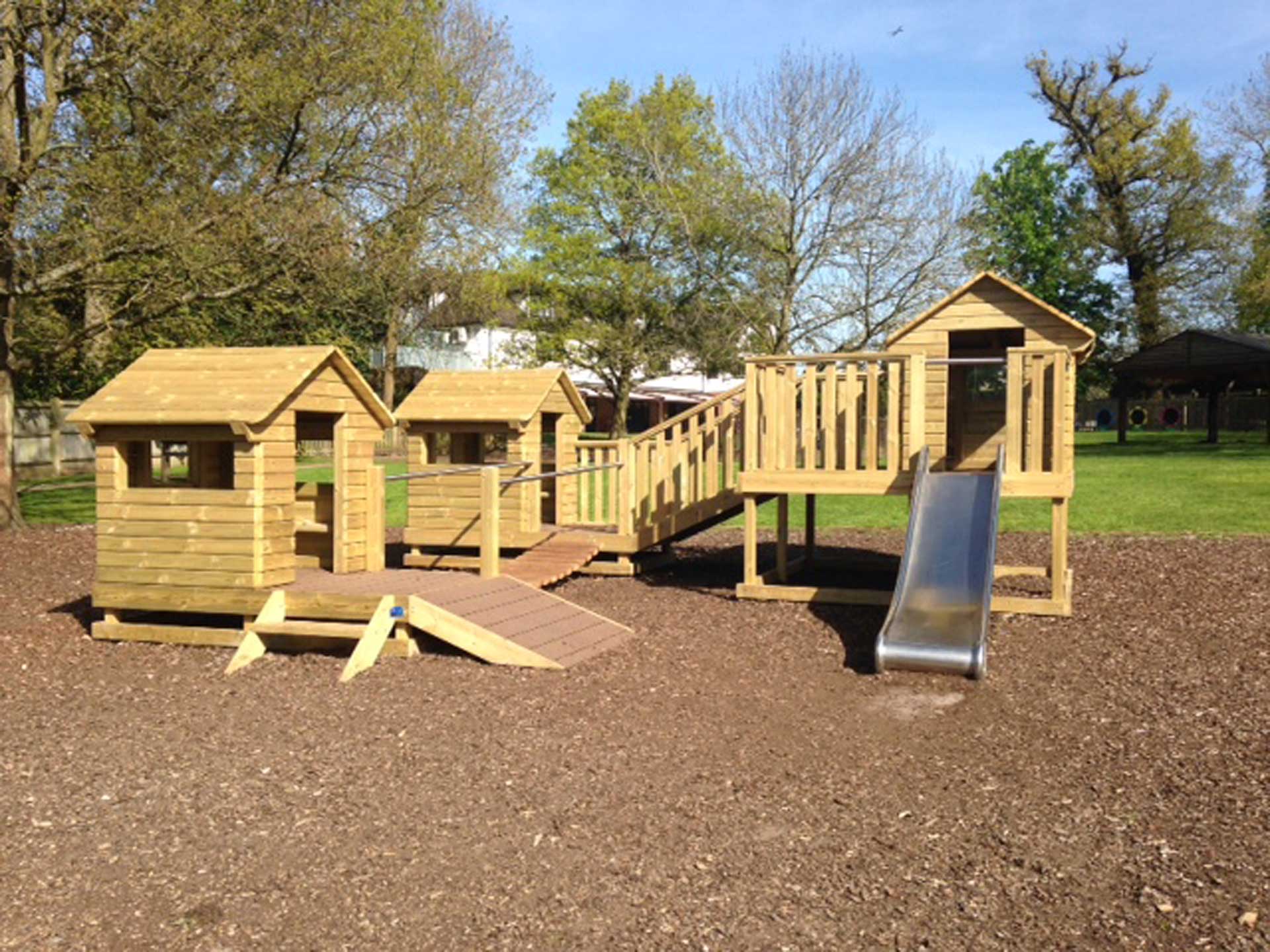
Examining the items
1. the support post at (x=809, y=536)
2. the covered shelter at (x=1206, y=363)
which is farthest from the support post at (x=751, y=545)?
the covered shelter at (x=1206, y=363)

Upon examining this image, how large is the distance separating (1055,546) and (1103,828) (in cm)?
517

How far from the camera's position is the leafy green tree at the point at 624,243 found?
1539 inches

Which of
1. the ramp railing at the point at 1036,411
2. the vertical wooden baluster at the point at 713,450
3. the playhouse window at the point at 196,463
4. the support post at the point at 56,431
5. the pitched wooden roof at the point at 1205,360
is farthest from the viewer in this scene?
the pitched wooden roof at the point at 1205,360

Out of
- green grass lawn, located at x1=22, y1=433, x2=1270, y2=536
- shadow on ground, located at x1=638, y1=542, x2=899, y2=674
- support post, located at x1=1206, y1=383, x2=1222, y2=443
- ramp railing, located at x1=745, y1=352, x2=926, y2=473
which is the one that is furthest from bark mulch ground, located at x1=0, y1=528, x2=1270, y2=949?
support post, located at x1=1206, y1=383, x2=1222, y2=443

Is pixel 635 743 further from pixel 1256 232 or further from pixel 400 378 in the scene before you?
pixel 400 378

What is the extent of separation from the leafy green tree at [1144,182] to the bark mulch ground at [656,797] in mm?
44482

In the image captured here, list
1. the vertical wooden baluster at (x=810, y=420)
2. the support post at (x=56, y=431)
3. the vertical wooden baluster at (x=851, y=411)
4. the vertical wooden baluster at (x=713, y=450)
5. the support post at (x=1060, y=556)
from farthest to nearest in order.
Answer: the support post at (x=56, y=431) < the vertical wooden baluster at (x=713, y=450) < the vertical wooden baluster at (x=810, y=420) < the vertical wooden baluster at (x=851, y=411) < the support post at (x=1060, y=556)

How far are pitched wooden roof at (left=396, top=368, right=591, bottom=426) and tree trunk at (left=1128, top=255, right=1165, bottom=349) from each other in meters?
42.0

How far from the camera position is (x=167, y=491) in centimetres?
942

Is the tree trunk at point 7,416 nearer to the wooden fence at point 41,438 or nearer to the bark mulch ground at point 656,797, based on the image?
the bark mulch ground at point 656,797

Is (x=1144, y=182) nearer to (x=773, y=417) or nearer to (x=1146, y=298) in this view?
(x=1146, y=298)

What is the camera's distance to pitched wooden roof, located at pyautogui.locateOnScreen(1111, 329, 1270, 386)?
115 feet

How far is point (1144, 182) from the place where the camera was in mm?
49062

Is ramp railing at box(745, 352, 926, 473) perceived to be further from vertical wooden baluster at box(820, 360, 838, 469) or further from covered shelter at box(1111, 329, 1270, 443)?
covered shelter at box(1111, 329, 1270, 443)
